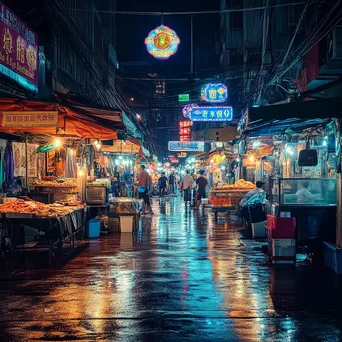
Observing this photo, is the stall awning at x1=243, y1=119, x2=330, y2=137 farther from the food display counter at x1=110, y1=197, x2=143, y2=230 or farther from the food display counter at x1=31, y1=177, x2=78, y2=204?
the food display counter at x1=31, y1=177, x2=78, y2=204

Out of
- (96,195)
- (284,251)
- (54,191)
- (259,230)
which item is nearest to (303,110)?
(284,251)

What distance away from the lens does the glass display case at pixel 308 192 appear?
39.0ft

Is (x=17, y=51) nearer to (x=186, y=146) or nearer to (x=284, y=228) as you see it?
(x=284, y=228)

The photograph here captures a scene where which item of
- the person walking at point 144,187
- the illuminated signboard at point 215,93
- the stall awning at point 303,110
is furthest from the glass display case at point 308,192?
the illuminated signboard at point 215,93

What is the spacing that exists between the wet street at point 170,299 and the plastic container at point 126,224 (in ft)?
15.1

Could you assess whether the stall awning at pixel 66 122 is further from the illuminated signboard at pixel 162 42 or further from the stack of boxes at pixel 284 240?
the illuminated signboard at pixel 162 42

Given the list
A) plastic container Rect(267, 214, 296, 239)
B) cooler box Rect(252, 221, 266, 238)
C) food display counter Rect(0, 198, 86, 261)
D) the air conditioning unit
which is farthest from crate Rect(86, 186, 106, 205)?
the air conditioning unit

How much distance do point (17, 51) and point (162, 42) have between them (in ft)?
31.9

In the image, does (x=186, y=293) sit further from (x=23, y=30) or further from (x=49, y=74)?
(x=49, y=74)

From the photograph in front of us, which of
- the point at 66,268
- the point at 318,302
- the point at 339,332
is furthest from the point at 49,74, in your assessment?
the point at 339,332

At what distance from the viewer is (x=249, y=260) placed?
12094 mm

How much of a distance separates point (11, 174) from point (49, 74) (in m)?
5.25

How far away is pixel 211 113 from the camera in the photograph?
33.8 m

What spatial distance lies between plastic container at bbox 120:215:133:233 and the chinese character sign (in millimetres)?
5425
